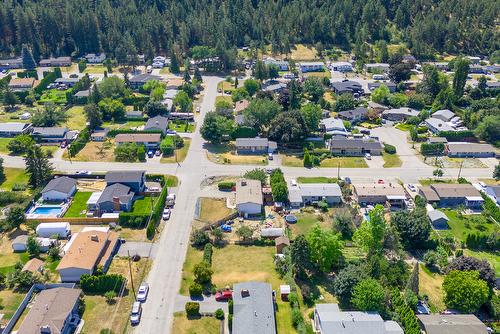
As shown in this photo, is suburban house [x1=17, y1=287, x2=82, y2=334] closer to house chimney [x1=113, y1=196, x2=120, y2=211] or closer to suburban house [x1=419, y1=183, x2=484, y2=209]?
house chimney [x1=113, y1=196, x2=120, y2=211]

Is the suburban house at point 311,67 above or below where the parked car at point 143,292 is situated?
above

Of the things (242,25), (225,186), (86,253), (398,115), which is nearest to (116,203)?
(86,253)

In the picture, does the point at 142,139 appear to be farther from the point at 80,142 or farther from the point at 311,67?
the point at 311,67

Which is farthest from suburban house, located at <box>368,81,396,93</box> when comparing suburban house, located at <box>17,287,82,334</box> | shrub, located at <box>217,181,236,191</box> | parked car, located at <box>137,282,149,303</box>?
suburban house, located at <box>17,287,82,334</box>

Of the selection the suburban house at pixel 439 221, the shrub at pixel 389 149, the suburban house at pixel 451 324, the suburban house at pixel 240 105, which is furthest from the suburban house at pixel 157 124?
the suburban house at pixel 451 324

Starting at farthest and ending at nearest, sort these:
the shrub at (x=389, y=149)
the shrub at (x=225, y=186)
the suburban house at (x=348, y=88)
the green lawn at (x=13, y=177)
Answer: the suburban house at (x=348, y=88) < the shrub at (x=389, y=149) < the green lawn at (x=13, y=177) < the shrub at (x=225, y=186)

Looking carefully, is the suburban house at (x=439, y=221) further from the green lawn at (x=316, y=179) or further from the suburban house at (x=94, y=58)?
the suburban house at (x=94, y=58)

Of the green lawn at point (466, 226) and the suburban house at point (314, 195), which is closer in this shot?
the green lawn at point (466, 226)
